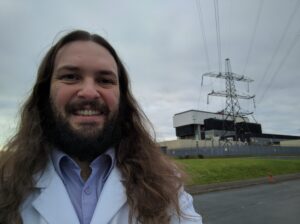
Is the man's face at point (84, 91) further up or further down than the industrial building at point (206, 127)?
further down

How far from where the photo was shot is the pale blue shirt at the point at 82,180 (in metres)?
1.86

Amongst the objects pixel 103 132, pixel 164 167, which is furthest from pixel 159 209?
pixel 103 132

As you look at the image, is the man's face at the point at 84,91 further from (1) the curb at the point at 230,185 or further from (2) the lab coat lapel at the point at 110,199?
(1) the curb at the point at 230,185

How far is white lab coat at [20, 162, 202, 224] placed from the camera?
177 cm

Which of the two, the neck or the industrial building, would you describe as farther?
the industrial building

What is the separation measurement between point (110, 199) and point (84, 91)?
60 centimetres

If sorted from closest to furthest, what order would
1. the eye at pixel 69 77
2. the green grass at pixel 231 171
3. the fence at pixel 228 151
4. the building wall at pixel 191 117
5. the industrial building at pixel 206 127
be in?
the eye at pixel 69 77
the green grass at pixel 231 171
the fence at pixel 228 151
the industrial building at pixel 206 127
the building wall at pixel 191 117

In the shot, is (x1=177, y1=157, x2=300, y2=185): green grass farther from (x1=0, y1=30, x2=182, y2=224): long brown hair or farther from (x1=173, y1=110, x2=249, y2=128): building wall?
(x1=173, y1=110, x2=249, y2=128): building wall

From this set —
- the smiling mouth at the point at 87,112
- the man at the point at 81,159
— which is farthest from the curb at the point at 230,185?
the smiling mouth at the point at 87,112

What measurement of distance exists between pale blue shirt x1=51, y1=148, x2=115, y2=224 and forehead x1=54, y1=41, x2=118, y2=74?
20.1 inches

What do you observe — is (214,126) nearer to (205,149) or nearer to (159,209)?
(205,149)

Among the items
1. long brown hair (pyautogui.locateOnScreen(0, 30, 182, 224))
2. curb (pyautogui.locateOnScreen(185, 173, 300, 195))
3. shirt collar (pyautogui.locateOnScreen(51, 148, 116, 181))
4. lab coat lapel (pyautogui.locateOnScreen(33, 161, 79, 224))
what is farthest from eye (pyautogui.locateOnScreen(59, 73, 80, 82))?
curb (pyautogui.locateOnScreen(185, 173, 300, 195))

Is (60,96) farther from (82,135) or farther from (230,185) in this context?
(230,185)

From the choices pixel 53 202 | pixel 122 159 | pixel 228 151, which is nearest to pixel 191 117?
pixel 228 151
